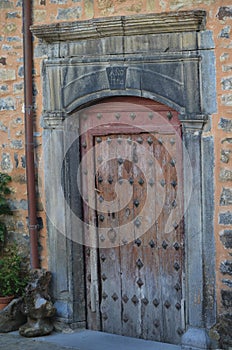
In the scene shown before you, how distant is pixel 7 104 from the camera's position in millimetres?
7910

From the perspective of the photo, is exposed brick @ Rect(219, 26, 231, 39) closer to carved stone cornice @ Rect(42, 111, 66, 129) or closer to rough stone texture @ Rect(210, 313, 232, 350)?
carved stone cornice @ Rect(42, 111, 66, 129)

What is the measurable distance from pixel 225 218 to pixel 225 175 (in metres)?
0.35

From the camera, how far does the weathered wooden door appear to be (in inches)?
281

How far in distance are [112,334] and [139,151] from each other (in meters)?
1.72

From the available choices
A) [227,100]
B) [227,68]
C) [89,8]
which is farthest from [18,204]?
[227,68]

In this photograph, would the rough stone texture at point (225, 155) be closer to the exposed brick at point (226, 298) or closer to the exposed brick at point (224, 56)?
the exposed brick at point (224, 56)

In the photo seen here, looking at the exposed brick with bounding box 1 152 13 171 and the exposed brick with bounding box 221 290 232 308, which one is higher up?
the exposed brick with bounding box 1 152 13 171

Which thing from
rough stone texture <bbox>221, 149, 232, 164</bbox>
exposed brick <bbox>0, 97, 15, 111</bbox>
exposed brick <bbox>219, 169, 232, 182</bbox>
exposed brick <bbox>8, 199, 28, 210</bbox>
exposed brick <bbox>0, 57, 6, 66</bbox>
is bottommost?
exposed brick <bbox>8, 199, 28, 210</bbox>

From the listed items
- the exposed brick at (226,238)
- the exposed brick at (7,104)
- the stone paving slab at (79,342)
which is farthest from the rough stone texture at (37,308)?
the exposed brick at (226,238)

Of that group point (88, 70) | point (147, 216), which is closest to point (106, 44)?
point (88, 70)

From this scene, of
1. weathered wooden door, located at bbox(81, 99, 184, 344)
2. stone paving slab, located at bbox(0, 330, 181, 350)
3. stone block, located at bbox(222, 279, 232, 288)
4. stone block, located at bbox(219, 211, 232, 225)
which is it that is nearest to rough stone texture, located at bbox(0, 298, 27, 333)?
stone paving slab, located at bbox(0, 330, 181, 350)

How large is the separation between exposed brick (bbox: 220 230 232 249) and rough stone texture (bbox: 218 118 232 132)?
2.71 ft

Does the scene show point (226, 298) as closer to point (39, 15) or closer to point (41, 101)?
point (41, 101)

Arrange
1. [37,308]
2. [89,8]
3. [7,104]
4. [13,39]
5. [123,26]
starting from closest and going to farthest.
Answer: [123,26] < [89,8] < [37,308] < [13,39] < [7,104]
